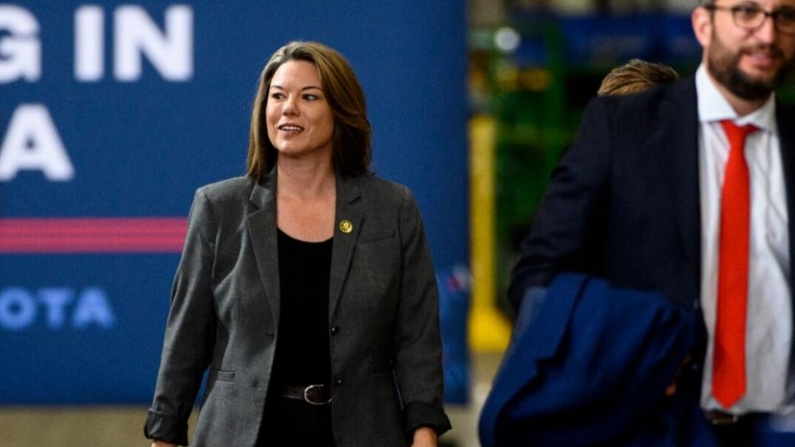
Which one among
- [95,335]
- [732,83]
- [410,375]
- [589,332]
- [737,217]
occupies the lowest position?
[95,335]

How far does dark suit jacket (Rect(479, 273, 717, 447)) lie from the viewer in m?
2.63

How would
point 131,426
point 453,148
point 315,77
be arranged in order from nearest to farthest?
1. point 315,77
2. point 453,148
3. point 131,426

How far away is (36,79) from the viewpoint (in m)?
5.80

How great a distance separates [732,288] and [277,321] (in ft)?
3.26

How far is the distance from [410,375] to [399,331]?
0.33 ft

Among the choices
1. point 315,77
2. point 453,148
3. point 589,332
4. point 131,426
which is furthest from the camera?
point 131,426

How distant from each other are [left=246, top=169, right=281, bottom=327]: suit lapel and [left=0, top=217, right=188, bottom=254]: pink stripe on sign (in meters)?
2.42

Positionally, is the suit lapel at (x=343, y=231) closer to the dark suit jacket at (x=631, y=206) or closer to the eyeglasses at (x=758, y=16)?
the dark suit jacket at (x=631, y=206)

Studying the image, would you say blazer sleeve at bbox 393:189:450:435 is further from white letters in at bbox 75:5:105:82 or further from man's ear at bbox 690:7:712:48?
white letters in at bbox 75:5:105:82

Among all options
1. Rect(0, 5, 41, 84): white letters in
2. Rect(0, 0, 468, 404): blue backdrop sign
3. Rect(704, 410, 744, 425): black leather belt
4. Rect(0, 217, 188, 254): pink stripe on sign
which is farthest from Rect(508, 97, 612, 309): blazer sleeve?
Rect(0, 5, 41, 84): white letters in

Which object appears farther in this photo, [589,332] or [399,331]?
[399,331]

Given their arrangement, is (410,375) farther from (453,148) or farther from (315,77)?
(453,148)

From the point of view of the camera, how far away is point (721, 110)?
9.23 ft

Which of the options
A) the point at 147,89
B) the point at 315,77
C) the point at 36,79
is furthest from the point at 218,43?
the point at 315,77
